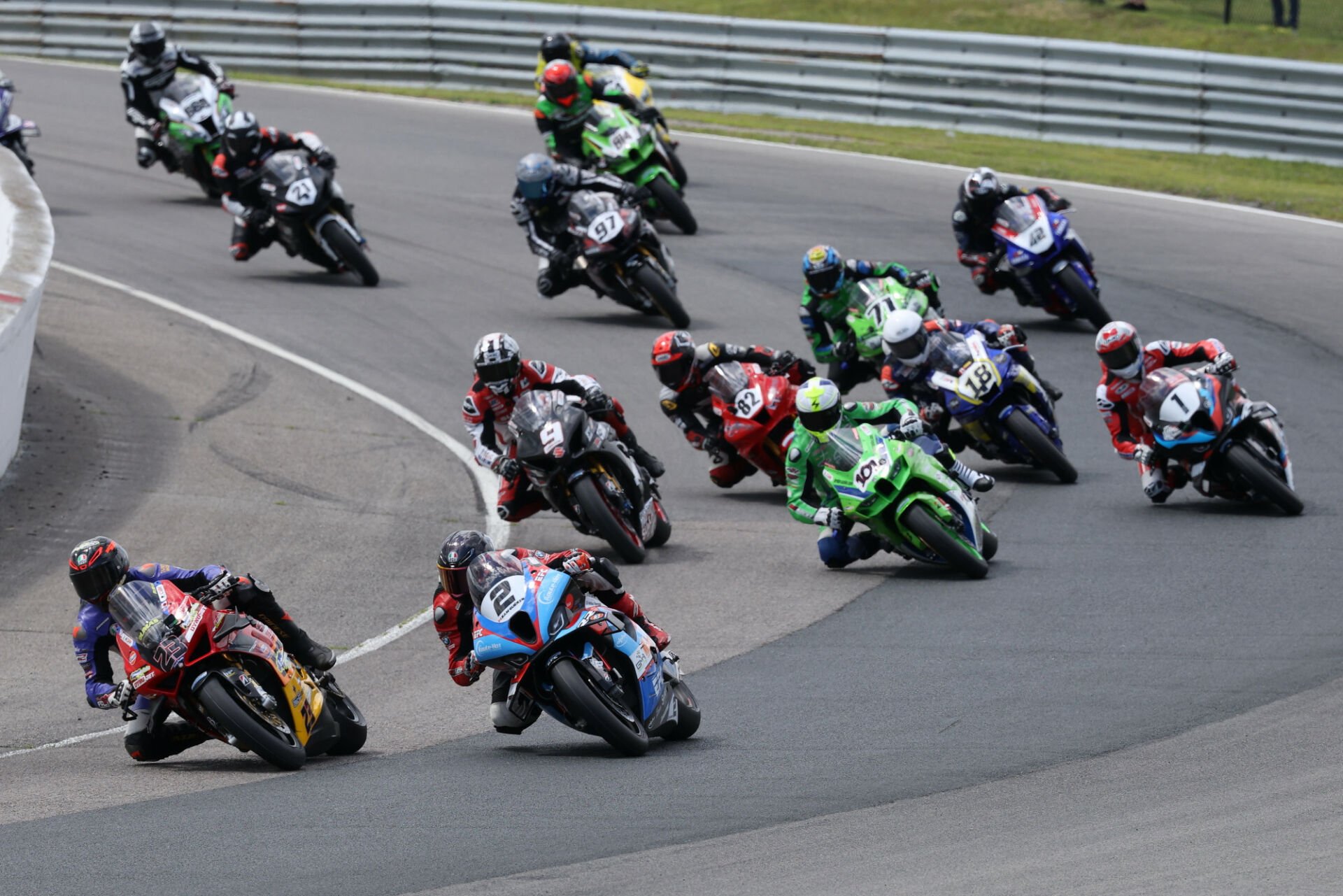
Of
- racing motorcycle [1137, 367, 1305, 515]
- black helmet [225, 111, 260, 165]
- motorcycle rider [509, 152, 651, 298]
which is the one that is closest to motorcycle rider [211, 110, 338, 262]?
black helmet [225, 111, 260, 165]

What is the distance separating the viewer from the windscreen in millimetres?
15914

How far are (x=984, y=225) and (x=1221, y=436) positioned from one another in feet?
22.5

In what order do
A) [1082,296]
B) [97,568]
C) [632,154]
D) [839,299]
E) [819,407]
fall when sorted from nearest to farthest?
[97,568], [819,407], [839,299], [1082,296], [632,154]

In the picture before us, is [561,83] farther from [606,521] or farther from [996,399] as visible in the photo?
[606,521]

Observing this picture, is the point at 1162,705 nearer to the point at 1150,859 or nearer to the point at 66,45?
the point at 1150,859

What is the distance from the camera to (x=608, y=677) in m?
9.31

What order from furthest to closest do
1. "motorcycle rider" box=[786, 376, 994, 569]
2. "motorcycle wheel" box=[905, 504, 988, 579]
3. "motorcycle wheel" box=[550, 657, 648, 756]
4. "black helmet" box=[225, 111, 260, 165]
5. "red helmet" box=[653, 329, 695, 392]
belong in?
"black helmet" box=[225, 111, 260, 165] < "red helmet" box=[653, 329, 695, 392] < "motorcycle rider" box=[786, 376, 994, 569] < "motorcycle wheel" box=[905, 504, 988, 579] < "motorcycle wheel" box=[550, 657, 648, 756]

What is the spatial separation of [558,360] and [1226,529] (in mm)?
8403

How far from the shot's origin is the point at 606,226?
20.7 m

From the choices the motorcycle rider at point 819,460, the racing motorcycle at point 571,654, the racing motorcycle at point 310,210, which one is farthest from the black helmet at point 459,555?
the racing motorcycle at point 310,210

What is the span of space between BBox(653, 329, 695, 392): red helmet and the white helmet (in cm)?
166

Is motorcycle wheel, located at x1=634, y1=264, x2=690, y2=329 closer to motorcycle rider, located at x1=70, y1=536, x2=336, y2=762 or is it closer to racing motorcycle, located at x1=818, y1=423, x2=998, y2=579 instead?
racing motorcycle, located at x1=818, y1=423, x2=998, y2=579

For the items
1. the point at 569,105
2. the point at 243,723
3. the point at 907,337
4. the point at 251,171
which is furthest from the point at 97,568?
the point at 569,105

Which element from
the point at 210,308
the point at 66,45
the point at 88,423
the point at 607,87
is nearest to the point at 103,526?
the point at 88,423
